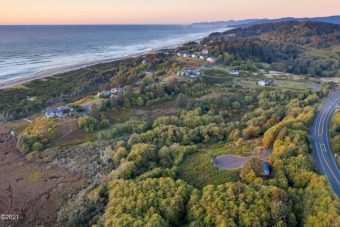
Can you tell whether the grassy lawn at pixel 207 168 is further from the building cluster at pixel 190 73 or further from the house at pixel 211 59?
the house at pixel 211 59

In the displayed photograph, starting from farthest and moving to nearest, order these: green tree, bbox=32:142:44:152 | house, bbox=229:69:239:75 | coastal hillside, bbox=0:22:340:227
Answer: house, bbox=229:69:239:75
green tree, bbox=32:142:44:152
coastal hillside, bbox=0:22:340:227

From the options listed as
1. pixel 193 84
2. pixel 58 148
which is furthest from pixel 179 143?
pixel 193 84

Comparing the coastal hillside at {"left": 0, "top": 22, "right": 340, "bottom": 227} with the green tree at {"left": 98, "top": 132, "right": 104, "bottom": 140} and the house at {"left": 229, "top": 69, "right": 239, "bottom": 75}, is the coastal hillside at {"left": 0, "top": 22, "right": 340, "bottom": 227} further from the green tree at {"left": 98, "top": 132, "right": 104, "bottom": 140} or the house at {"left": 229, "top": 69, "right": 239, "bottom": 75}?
the house at {"left": 229, "top": 69, "right": 239, "bottom": 75}

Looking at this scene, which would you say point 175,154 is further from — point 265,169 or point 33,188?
point 33,188

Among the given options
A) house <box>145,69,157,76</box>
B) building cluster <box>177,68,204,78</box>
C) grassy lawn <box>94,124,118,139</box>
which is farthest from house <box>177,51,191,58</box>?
grassy lawn <box>94,124,118,139</box>

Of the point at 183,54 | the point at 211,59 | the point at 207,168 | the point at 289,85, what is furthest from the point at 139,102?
the point at 183,54

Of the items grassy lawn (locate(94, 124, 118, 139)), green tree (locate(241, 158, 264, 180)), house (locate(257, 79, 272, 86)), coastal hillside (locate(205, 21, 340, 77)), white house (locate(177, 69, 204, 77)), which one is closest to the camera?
green tree (locate(241, 158, 264, 180))

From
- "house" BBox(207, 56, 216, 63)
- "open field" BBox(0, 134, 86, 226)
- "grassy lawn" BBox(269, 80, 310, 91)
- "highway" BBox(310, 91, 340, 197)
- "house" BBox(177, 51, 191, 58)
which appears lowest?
"open field" BBox(0, 134, 86, 226)
